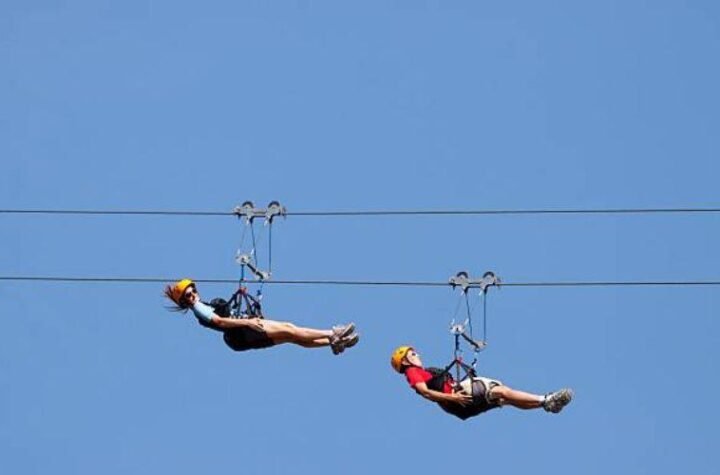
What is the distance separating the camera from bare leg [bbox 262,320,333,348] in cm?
3209

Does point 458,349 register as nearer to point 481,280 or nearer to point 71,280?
point 481,280

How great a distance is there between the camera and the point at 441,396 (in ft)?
106

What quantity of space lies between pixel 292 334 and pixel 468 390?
1952mm

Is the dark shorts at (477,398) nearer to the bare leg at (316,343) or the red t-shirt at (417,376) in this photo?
the red t-shirt at (417,376)

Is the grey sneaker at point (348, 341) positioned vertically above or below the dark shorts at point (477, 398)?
above

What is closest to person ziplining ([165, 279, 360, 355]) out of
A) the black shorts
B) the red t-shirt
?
the black shorts

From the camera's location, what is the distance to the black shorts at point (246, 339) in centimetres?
3225

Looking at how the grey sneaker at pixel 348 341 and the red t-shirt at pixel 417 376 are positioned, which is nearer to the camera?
the grey sneaker at pixel 348 341

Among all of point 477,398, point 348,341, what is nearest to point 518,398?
point 477,398

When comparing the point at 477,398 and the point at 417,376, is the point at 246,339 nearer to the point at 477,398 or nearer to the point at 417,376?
the point at 417,376

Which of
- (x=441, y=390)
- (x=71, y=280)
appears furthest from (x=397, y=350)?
(x=71, y=280)

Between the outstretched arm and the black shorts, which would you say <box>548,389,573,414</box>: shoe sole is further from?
the black shorts

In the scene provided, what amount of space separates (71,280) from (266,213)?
2.16 meters

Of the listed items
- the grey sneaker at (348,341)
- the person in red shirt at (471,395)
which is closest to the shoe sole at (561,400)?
the person in red shirt at (471,395)
